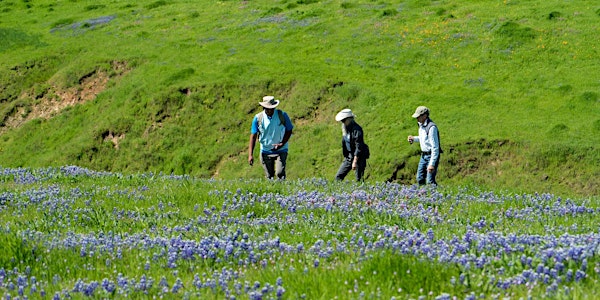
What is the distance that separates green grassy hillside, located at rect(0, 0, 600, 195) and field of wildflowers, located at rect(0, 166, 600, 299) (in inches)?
533

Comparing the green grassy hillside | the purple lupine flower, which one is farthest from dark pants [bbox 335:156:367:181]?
the purple lupine flower

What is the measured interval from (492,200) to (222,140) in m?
20.9

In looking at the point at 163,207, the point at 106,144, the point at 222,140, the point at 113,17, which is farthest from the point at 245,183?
the point at 113,17

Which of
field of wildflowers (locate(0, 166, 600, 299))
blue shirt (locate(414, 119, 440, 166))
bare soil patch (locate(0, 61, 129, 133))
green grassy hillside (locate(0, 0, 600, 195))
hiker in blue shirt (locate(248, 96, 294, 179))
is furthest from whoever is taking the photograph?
bare soil patch (locate(0, 61, 129, 133))

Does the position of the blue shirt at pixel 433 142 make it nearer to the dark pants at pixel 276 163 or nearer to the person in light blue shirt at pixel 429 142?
the person in light blue shirt at pixel 429 142

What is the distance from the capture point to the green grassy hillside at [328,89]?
27.4 m

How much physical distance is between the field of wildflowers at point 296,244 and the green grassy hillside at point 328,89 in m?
13.5

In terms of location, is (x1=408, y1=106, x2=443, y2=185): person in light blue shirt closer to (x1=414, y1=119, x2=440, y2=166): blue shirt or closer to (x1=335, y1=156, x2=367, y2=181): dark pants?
(x1=414, y1=119, x2=440, y2=166): blue shirt

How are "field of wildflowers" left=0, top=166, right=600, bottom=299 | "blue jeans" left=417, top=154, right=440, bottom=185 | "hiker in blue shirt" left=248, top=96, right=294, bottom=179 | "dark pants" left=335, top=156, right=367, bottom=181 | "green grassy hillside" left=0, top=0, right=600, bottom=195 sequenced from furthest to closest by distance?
"green grassy hillside" left=0, top=0, right=600, bottom=195 < "dark pants" left=335, top=156, right=367, bottom=181 < "hiker in blue shirt" left=248, top=96, right=294, bottom=179 < "blue jeans" left=417, top=154, right=440, bottom=185 < "field of wildflowers" left=0, top=166, right=600, bottom=299

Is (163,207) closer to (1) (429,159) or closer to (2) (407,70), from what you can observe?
(1) (429,159)

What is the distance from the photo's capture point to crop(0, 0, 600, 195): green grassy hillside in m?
27.4

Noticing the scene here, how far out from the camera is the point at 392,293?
22.7ft

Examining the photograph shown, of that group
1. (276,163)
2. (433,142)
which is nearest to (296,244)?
(433,142)

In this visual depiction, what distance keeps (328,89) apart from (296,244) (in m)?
25.0
